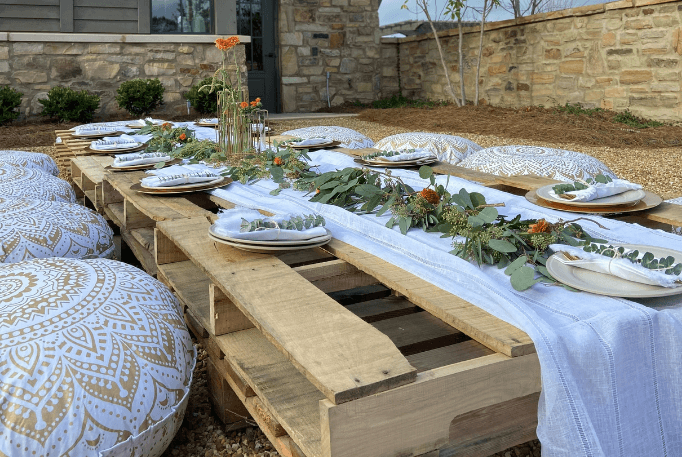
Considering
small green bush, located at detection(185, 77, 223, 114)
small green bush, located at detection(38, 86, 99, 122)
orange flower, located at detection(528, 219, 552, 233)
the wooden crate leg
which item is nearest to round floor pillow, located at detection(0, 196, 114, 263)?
the wooden crate leg

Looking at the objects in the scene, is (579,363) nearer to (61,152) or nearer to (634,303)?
(634,303)

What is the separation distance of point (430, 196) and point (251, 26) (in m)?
10.4

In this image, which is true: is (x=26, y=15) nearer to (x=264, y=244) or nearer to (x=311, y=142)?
(x=311, y=142)

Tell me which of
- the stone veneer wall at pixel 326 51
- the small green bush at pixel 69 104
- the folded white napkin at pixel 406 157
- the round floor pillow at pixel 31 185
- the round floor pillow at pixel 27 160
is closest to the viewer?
the folded white napkin at pixel 406 157

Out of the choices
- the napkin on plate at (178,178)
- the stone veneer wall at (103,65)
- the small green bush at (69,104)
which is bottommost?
the napkin on plate at (178,178)

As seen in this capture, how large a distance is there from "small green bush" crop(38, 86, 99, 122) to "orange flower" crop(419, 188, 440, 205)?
25.9ft

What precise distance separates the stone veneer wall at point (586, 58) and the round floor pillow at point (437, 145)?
4.02 meters

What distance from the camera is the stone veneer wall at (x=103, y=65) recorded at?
28.9ft

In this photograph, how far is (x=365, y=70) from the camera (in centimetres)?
1198

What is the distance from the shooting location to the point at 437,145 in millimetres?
4484

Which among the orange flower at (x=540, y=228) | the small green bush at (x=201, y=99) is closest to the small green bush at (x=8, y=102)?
the small green bush at (x=201, y=99)

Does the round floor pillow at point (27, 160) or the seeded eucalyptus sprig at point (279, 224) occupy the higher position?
the round floor pillow at point (27, 160)

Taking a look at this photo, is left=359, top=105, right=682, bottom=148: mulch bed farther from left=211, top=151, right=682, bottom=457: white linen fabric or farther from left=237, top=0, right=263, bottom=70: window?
left=211, top=151, right=682, bottom=457: white linen fabric

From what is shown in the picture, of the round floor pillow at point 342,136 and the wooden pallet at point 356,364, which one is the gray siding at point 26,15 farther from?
the wooden pallet at point 356,364
